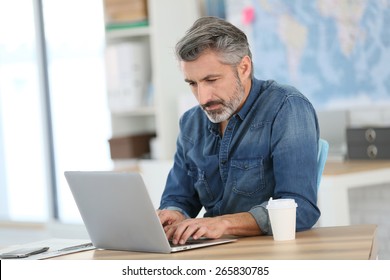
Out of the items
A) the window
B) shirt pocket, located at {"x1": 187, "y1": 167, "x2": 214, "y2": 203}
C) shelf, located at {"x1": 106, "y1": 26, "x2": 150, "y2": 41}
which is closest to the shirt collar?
shirt pocket, located at {"x1": 187, "y1": 167, "x2": 214, "y2": 203}

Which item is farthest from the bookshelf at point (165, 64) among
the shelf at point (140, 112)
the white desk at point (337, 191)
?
the white desk at point (337, 191)

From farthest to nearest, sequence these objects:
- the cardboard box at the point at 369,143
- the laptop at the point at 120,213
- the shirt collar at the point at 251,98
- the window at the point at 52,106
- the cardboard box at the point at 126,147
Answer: the window at the point at 52,106 → the cardboard box at the point at 126,147 → the cardboard box at the point at 369,143 → the shirt collar at the point at 251,98 → the laptop at the point at 120,213

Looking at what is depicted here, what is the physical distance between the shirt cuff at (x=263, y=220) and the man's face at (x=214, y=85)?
13.0 inches

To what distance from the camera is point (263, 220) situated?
2381 millimetres

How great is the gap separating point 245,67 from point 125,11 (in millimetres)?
2698

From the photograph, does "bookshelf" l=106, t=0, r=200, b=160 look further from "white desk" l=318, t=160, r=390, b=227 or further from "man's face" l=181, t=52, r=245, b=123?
"man's face" l=181, t=52, r=245, b=123

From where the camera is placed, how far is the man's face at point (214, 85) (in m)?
2.49

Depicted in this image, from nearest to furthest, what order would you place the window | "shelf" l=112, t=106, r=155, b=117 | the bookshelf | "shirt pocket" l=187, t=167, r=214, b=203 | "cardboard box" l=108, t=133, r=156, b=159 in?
1. "shirt pocket" l=187, t=167, r=214, b=203
2. the bookshelf
3. "shelf" l=112, t=106, r=155, b=117
4. "cardboard box" l=108, t=133, r=156, b=159
5. the window

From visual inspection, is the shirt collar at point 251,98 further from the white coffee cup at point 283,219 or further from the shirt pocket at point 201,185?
the white coffee cup at point 283,219

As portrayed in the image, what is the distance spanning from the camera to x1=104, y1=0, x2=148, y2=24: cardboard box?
16.7ft

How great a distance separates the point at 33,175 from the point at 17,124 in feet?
1.32

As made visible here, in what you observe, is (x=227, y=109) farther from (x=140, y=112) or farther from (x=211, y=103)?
(x=140, y=112)

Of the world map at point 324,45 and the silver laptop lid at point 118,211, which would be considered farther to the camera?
the world map at point 324,45

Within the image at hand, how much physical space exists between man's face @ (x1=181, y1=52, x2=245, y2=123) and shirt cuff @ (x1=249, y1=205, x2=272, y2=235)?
1.08ft
